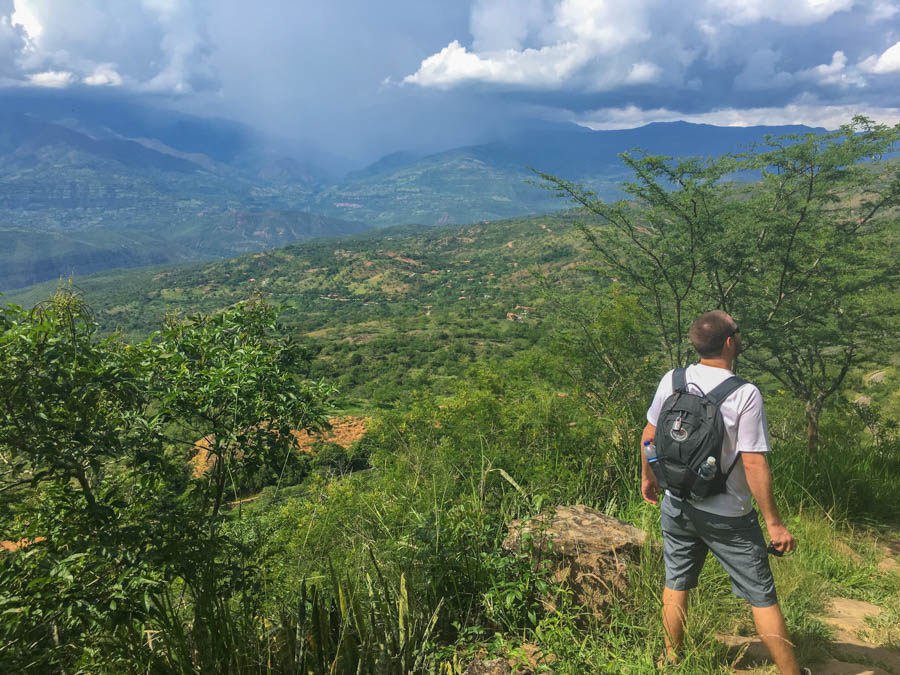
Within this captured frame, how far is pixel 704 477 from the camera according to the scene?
2064 millimetres

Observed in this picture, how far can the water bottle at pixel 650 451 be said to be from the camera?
90.7 inches

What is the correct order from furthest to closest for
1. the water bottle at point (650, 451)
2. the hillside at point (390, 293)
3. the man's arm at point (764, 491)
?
the hillside at point (390, 293), the water bottle at point (650, 451), the man's arm at point (764, 491)

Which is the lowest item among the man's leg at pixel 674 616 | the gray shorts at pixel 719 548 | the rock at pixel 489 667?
the rock at pixel 489 667

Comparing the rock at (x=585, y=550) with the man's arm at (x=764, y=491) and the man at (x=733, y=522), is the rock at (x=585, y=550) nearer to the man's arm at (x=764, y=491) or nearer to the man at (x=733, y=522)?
the man at (x=733, y=522)

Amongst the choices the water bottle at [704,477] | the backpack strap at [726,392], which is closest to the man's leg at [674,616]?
the water bottle at [704,477]

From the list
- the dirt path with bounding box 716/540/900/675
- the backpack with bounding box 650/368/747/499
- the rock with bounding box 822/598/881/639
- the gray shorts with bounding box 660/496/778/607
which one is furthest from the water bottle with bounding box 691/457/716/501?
the rock with bounding box 822/598/881/639

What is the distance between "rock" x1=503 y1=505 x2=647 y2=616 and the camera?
249cm

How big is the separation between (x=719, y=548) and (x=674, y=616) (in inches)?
15.8

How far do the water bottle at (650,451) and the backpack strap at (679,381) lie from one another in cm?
31

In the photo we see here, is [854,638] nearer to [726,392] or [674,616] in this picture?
[674,616]

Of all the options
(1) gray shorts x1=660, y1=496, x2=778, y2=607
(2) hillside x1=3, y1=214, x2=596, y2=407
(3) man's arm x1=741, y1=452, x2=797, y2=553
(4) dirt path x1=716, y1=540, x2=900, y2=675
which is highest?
(3) man's arm x1=741, y1=452, x2=797, y2=553

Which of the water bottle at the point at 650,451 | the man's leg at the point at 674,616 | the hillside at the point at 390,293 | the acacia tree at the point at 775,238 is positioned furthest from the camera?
the hillside at the point at 390,293

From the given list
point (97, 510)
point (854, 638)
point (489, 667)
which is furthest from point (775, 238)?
point (97, 510)

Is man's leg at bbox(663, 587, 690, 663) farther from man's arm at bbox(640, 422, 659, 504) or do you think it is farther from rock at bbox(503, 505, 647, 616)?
man's arm at bbox(640, 422, 659, 504)
